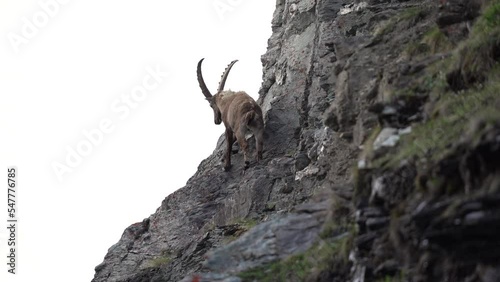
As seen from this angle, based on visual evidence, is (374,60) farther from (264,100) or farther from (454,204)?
(264,100)

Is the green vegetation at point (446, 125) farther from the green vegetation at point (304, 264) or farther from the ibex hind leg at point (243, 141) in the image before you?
the ibex hind leg at point (243, 141)

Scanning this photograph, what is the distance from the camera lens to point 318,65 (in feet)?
62.1

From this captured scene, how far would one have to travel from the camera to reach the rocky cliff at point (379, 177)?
25.2 ft

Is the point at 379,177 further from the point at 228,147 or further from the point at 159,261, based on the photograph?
the point at 228,147

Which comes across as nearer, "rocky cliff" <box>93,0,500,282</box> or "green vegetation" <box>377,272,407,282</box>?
"rocky cliff" <box>93,0,500,282</box>

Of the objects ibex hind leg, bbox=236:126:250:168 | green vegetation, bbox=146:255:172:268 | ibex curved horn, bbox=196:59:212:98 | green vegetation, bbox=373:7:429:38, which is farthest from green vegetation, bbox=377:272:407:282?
ibex curved horn, bbox=196:59:212:98

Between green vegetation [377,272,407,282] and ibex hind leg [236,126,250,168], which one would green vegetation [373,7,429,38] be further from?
ibex hind leg [236,126,250,168]

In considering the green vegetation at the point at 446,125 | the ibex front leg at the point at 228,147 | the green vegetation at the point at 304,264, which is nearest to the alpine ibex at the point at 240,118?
Result: the ibex front leg at the point at 228,147

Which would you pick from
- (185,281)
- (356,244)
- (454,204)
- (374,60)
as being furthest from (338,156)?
(454,204)

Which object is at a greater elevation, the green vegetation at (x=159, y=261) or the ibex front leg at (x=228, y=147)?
the ibex front leg at (x=228, y=147)

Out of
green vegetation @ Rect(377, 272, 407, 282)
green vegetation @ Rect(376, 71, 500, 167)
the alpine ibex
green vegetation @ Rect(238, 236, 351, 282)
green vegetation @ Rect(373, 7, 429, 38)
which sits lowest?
green vegetation @ Rect(377, 272, 407, 282)

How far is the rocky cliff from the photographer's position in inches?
303

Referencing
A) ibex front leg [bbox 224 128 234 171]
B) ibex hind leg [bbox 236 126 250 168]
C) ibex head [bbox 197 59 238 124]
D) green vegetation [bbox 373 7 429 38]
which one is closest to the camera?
green vegetation [bbox 373 7 429 38]

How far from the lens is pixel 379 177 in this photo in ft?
28.6
